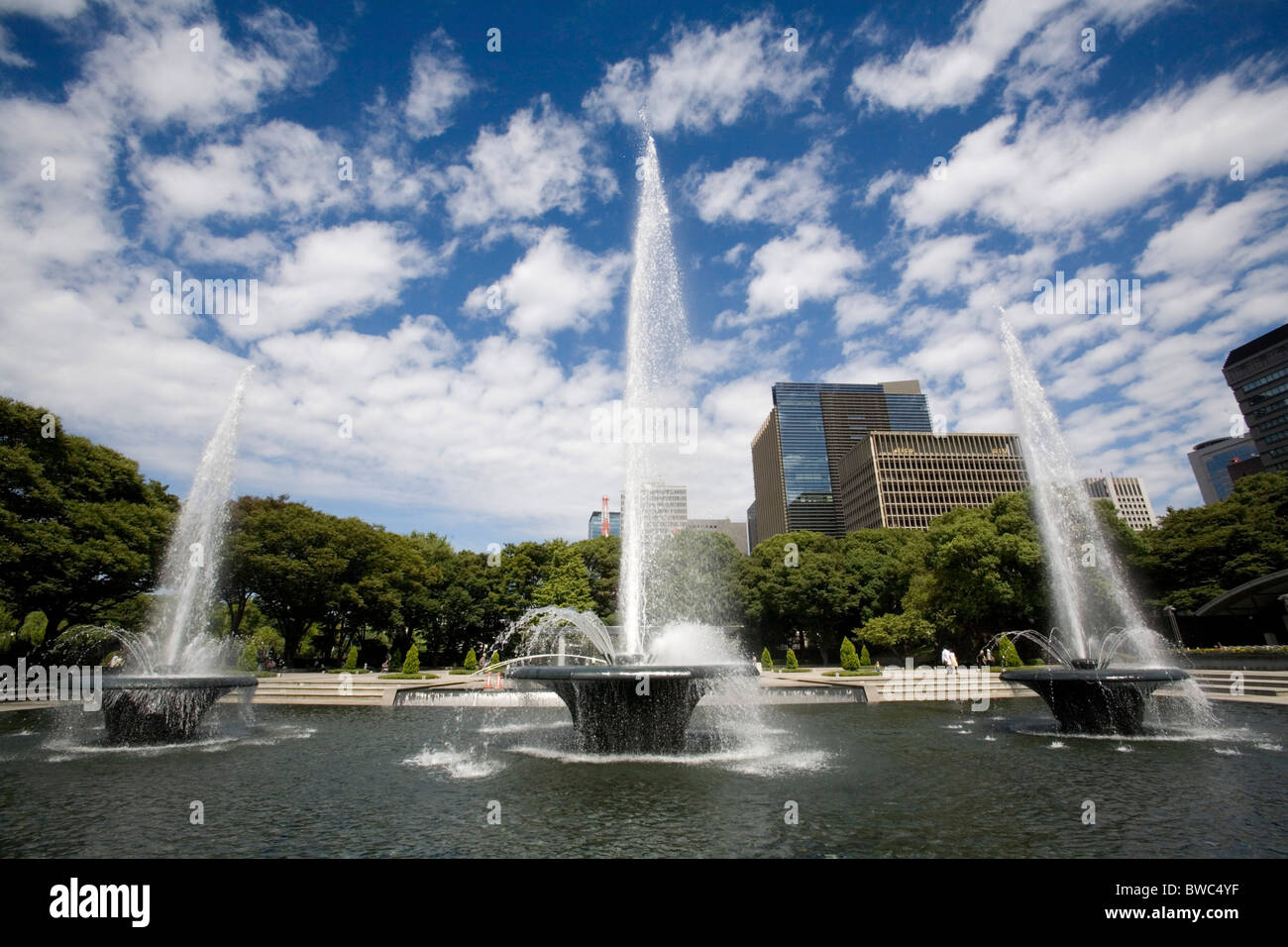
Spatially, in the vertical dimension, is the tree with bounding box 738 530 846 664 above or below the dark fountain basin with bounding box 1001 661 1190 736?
above

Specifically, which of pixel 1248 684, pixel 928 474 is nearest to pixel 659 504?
pixel 1248 684

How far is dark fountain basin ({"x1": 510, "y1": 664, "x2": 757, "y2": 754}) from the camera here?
13.2 metres

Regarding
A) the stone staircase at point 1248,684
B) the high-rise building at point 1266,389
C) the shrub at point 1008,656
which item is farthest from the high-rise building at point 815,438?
the stone staircase at point 1248,684

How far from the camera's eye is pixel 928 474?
406ft

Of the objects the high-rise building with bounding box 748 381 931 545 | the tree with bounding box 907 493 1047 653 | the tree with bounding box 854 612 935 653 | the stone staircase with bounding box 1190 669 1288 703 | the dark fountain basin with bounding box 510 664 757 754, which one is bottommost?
the stone staircase with bounding box 1190 669 1288 703

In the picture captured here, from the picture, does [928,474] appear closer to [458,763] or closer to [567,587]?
[567,587]

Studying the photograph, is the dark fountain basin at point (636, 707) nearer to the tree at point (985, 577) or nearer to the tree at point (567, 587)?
the tree at point (985, 577)

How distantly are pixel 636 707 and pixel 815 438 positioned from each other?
181 m

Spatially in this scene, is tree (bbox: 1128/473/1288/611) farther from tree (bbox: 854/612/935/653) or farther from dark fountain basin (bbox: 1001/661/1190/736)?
dark fountain basin (bbox: 1001/661/1190/736)

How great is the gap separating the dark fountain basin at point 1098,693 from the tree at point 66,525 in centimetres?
3908

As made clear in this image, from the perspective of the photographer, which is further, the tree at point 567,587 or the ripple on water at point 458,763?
the tree at point 567,587

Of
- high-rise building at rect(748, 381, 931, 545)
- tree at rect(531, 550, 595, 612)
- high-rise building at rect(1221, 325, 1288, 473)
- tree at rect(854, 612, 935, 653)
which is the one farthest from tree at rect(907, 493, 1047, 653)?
high-rise building at rect(748, 381, 931, 545)

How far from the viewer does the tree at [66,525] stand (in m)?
28.6

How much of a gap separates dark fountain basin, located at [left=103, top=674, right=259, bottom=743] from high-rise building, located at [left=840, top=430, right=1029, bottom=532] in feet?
383
